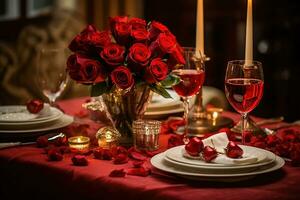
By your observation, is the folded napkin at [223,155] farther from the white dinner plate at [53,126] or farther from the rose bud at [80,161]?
the white dinner plate at [53,126]

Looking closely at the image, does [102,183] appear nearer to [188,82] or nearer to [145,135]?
[145,135]

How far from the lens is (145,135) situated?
5.87 feet

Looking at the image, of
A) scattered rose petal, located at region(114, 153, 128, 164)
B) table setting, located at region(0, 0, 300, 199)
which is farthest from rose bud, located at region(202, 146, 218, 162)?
scattered rose petal, located at region(114, 153, 128, 164)

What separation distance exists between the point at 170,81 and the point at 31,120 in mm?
432

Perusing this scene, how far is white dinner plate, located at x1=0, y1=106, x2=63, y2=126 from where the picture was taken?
1954mm

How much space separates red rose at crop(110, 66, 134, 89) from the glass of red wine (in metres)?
0.25

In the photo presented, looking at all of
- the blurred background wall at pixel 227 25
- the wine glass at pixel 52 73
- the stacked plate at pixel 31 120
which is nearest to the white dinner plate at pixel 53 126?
the stacked plate at pixel 31 120

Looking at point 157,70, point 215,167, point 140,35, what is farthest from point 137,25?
point 215,167

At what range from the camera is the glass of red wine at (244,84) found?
1.71 meters

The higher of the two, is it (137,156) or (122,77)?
(122,77)

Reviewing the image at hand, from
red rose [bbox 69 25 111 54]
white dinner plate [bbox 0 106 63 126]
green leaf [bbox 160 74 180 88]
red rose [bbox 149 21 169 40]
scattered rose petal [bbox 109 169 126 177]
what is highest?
red rose [bbox 149 21 169 40]

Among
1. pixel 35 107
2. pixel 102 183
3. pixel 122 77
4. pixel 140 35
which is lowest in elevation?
pixel 102 183

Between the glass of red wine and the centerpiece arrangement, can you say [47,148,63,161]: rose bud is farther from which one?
the glass of red wine

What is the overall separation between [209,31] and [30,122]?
118 inches
